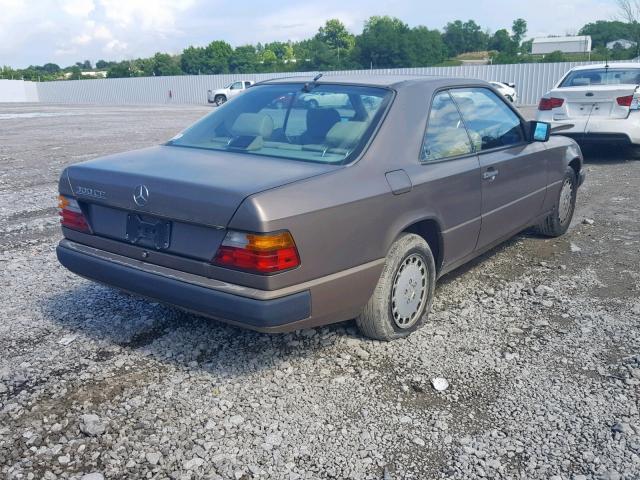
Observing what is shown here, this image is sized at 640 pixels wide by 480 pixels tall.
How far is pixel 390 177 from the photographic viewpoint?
3.50 m

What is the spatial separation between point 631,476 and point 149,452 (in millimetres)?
2084

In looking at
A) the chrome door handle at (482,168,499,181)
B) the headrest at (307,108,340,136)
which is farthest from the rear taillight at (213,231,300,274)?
the chrome door handle at (482,168,499,181)

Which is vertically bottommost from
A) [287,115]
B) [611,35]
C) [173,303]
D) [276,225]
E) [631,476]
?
[631,476]

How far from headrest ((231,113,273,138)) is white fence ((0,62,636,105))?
101 feet

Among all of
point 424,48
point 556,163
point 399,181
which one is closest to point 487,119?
point 556,163

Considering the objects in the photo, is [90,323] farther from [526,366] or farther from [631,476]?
[631,476]

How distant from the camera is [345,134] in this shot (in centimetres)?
361

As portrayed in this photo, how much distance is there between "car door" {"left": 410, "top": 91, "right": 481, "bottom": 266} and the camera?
3811 millimetres

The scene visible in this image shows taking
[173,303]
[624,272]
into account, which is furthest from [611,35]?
[173,303]

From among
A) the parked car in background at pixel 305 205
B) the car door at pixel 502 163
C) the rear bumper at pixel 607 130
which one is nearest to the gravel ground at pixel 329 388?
the parked car in background at pixel 305 205

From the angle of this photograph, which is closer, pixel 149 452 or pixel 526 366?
pixel 149 452

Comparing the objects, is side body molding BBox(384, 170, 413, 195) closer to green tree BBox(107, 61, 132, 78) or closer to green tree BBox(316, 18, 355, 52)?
green tree BBox(107, 61, 132, 78)

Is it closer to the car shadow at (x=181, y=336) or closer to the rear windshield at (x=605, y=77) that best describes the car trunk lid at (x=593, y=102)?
the rear windshield at (x=605, y=77)

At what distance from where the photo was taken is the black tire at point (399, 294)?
140 inches
